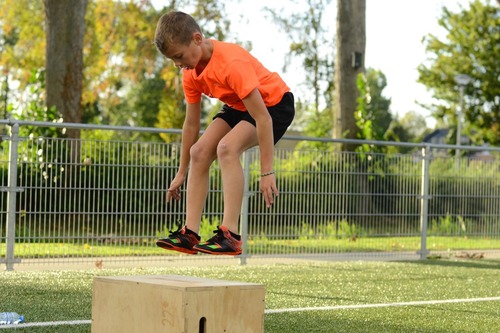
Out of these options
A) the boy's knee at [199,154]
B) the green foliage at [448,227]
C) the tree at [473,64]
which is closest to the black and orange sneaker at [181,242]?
the boy's knee at [199,154]

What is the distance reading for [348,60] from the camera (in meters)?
18.6

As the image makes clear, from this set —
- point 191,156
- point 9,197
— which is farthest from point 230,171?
point 9,197

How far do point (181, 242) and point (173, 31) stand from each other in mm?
1294

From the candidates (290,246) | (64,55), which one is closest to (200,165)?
(290,246)

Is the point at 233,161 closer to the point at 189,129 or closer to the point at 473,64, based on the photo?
the point at 189,129

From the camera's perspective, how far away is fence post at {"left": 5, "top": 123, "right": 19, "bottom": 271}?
9.38 meters

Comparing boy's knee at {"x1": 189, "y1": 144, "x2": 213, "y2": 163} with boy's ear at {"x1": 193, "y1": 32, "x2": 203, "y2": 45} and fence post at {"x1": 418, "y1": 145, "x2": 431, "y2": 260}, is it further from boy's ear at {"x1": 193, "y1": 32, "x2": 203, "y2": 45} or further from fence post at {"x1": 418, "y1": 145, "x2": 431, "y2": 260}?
fence post at {"x1": 418, "y1": 145, "x2": 431, "y2": 260}

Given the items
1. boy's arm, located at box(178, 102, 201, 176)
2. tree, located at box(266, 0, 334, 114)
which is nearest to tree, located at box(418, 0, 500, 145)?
tree, located at box(266, 0, 334, 114)

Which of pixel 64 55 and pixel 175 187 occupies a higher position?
pixel 64 55

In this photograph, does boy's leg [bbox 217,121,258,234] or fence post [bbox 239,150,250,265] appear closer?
boy's leg [bbox 217,121,258,234]

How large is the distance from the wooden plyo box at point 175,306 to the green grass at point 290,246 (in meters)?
4.87

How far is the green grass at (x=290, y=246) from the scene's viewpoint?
9.72 m

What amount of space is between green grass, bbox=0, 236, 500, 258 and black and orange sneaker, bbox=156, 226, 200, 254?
13.1 feet

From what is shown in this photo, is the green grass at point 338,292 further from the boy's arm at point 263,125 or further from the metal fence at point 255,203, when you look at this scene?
the boy's arm at point 263,125
